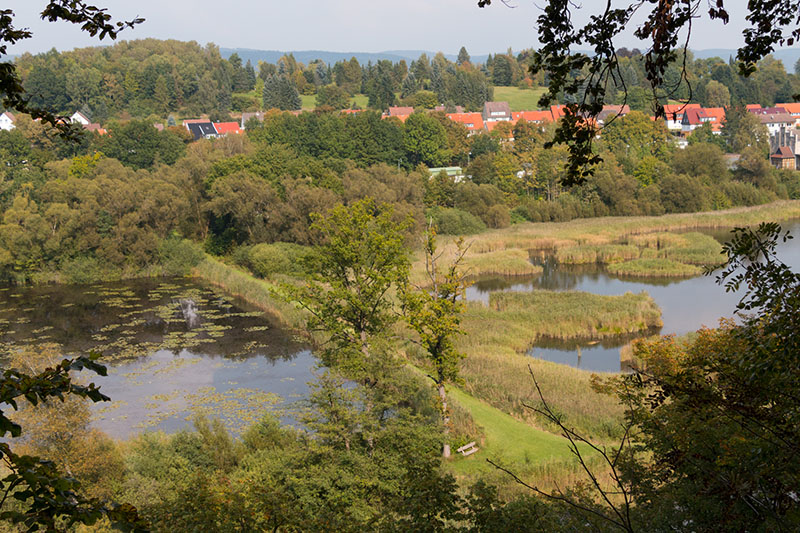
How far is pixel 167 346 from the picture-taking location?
87.4 ft

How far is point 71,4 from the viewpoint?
427 centimetres

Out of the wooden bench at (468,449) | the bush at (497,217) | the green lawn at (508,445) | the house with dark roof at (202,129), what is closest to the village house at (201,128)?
the house with dark roof at (202,129)

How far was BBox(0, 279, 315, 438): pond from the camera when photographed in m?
20.4

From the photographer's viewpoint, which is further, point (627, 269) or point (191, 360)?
point (627, 269)

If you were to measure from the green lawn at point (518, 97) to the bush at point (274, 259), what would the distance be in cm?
7117

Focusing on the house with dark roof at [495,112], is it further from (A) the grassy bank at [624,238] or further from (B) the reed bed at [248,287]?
(B) the reed bed at [248,287]

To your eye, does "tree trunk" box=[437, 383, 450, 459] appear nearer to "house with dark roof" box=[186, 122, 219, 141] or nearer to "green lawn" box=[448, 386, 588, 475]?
"green lawn" box=[448, 386, 588, 475]

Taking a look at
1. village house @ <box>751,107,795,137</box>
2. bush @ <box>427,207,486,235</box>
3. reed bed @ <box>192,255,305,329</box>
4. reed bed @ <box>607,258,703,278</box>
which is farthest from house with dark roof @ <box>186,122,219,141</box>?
village house @ <box>751,107,795,137</box>

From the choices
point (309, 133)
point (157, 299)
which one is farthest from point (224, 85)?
point (157, 299)

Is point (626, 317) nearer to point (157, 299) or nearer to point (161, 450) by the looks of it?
point (161, 450)

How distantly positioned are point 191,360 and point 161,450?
420 inches

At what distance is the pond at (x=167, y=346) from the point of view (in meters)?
20.4

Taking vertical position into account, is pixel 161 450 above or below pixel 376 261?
below

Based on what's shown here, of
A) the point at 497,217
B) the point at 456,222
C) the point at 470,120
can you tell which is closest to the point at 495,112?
the point at 470,120
